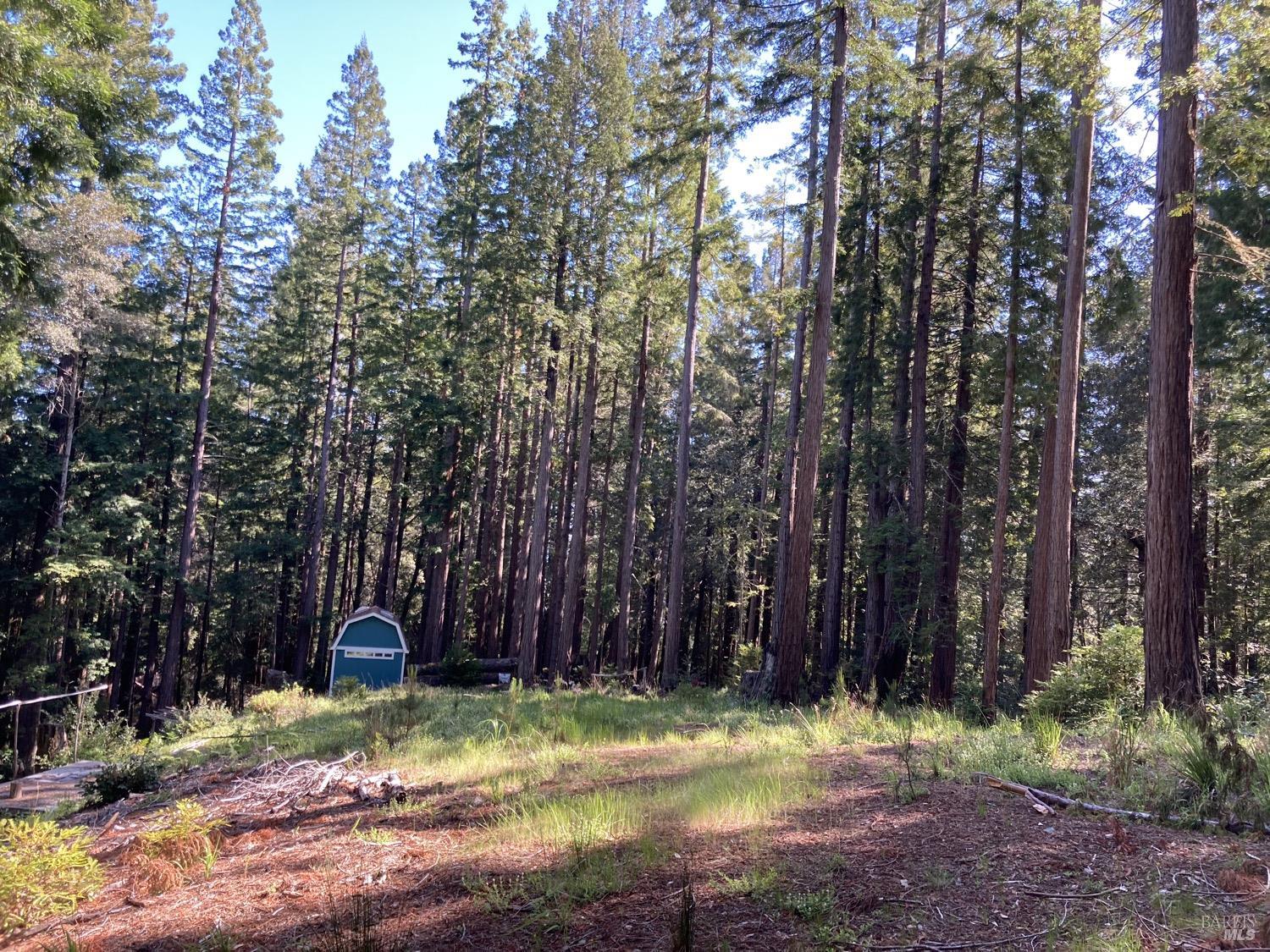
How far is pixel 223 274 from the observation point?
78.3 ft

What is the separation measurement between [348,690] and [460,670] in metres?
3.25

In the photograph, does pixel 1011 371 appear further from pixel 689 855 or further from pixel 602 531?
pixel 602 531

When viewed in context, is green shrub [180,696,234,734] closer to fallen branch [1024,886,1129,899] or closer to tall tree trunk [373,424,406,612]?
tall tree trunk [373,424,406,612]

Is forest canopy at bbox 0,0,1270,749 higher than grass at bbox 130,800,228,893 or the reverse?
higher

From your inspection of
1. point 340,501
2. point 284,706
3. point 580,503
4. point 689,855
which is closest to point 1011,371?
point 580,503

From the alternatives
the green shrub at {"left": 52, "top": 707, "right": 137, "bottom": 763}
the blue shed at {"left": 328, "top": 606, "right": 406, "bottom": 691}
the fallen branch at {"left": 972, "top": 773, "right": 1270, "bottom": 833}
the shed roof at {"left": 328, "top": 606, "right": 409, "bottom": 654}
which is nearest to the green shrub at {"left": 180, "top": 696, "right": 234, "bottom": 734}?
the green shrub at {"left": 52, "top": 707, "right": 137, "bottom": 763}

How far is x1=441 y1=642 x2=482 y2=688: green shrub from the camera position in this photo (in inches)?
811

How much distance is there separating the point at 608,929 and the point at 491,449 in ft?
82.2

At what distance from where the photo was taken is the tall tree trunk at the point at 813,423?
1254cm

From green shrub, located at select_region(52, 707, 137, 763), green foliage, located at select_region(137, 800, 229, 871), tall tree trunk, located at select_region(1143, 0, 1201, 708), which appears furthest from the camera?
green shrub, located at select_region(52, 707, 137, 763)

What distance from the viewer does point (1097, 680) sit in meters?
8.73

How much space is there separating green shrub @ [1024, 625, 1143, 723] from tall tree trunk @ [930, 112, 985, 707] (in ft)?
22.9

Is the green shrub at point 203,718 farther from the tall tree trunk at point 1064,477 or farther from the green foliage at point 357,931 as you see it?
the tall tree trunk at point 1064,477

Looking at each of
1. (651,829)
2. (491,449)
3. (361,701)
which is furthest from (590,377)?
(651,829)
